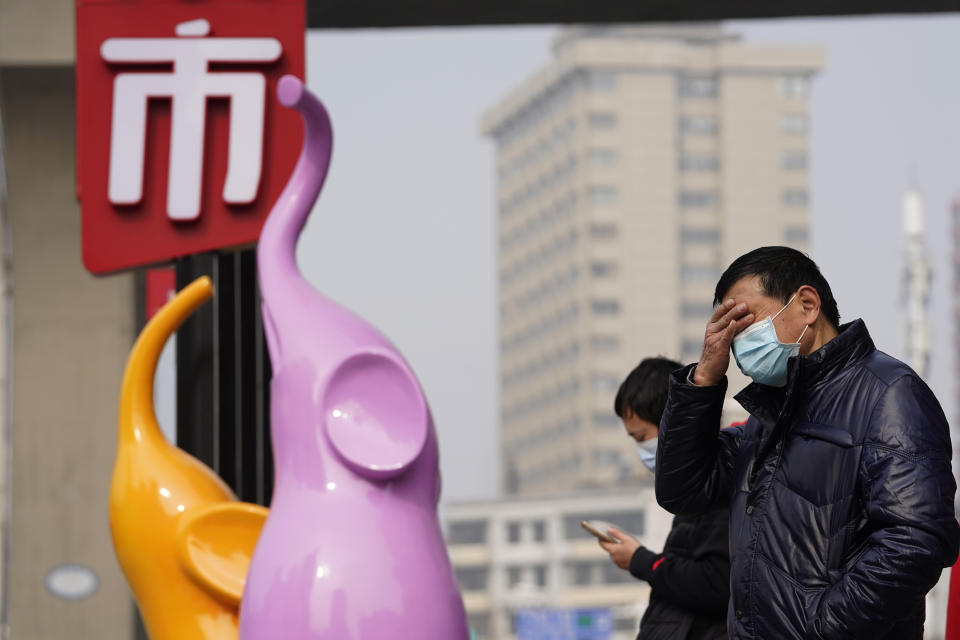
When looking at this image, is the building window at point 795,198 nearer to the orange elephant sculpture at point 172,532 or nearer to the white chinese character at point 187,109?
the white chinese character at point 187,109

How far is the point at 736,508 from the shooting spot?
237cm

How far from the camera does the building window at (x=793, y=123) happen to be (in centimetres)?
7425

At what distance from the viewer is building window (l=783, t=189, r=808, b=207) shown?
73375 millimetres

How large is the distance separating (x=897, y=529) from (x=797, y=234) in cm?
7316

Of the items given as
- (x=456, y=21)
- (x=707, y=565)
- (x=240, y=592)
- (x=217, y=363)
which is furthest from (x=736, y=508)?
(x=456, y=21)

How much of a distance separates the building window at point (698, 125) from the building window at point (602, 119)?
3536 mm

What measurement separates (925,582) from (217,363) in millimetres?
2258

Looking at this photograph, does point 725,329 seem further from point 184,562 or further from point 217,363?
point 217,363

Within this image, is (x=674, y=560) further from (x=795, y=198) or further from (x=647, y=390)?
(x=795, y=198)

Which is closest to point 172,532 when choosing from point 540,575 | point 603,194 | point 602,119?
point 540,575

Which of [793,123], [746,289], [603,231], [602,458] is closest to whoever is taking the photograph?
[746,289]

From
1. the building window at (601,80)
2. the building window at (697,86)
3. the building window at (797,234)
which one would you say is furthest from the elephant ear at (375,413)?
the building window at (697,86)

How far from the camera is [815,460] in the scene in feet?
7.40

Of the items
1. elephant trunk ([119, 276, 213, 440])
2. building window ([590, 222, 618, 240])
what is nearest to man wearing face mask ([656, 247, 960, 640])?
elephant trunk ([119, 276, 213, 440])
